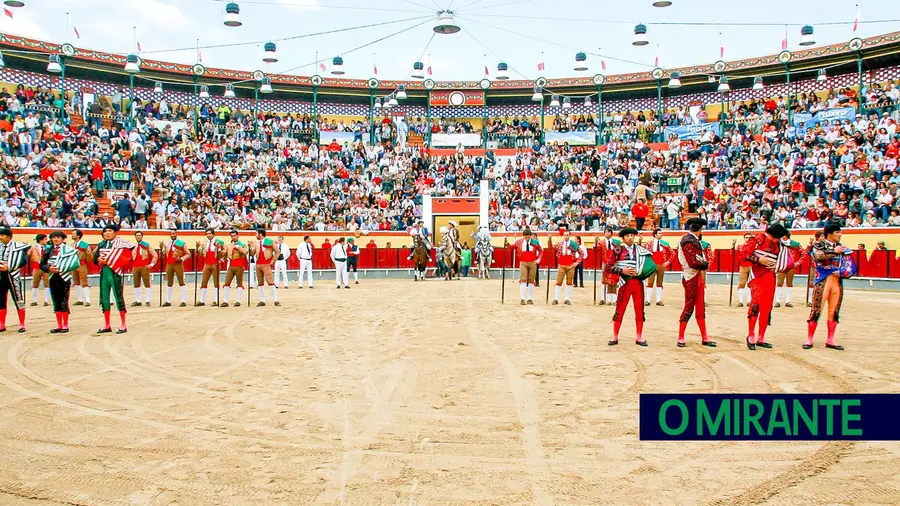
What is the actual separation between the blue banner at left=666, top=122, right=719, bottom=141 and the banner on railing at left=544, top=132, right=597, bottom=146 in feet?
13.8

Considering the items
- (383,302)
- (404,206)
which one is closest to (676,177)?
(404,206)

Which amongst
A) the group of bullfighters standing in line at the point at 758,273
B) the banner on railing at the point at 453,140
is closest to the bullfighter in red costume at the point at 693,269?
the group of bullfighters standing in line at the point at 758,273

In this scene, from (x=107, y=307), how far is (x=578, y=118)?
106 ft

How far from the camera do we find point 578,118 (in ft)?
130

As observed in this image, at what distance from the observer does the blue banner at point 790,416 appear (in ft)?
9.45

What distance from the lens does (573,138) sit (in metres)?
38.2

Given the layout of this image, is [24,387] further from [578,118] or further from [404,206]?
[578,118]

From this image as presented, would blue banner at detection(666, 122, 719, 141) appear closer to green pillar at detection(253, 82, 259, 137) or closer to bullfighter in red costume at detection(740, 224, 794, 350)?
green pillar at detection(253, 82, 259, 137)

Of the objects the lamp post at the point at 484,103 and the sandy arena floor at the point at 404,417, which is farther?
the lamp post at the point at 484,103

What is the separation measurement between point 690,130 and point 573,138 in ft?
20.6

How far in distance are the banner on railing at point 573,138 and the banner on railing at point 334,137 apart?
35.8 feet

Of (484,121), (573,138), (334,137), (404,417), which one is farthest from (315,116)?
(404,417)

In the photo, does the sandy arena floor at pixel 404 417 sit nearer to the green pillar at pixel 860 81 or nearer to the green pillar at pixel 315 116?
the green pillar at pixel 860 81

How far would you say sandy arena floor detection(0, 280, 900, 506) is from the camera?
4.40 metres
